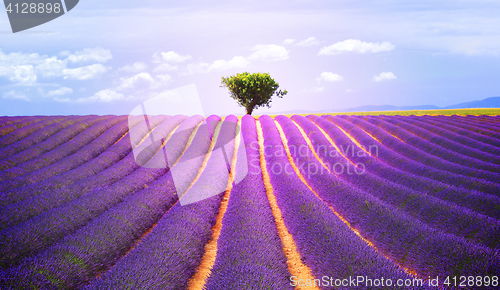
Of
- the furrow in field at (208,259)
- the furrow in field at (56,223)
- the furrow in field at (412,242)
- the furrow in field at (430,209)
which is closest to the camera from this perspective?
the furrow in field at (412,242)

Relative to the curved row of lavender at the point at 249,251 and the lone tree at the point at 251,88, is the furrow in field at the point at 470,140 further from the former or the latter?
the lone tree at the point at 251,88

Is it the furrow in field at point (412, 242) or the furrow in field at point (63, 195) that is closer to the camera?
the furrow in field at point (412, 242)

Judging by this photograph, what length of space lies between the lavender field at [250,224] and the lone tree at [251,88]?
53.1 ft

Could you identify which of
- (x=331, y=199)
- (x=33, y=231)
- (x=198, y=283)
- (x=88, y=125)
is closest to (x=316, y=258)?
(x=198, y=283)

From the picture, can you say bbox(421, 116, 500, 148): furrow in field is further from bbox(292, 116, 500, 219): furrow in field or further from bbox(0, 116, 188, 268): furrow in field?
bbox(0, 116, 188, 268): furrow in field

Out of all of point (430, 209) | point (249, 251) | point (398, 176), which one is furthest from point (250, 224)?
point (398, 176)

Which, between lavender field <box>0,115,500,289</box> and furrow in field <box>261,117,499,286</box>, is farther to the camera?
furrow in field <box>261,117,499,286</box>

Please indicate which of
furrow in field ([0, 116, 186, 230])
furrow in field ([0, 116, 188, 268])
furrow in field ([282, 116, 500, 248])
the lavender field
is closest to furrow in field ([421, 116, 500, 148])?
the lavender field

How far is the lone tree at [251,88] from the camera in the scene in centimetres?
2358

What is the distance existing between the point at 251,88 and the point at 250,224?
68.8 ft

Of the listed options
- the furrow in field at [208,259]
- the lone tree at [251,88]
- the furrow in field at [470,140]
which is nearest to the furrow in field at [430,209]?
the furrow in field at [208,259]

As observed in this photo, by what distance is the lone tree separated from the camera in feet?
77.4

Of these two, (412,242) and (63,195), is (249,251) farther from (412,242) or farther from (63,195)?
(63,195)

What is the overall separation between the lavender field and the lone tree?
16.2m
